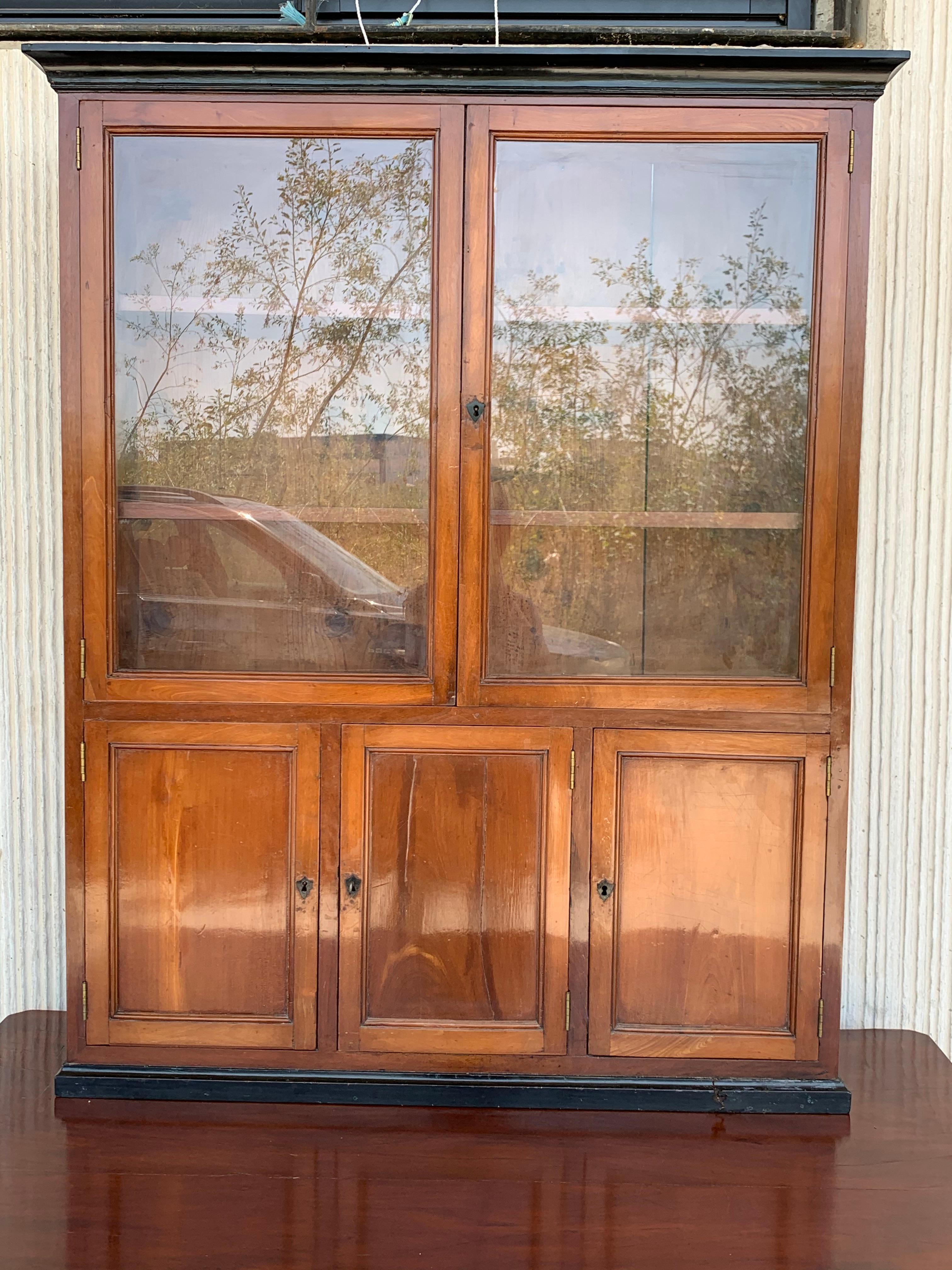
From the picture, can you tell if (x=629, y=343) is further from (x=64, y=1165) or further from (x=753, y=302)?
(x=64, y=1165)

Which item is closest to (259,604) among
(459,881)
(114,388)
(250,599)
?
(250,599)

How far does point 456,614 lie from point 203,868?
0.73m

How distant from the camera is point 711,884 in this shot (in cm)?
Answer: 209

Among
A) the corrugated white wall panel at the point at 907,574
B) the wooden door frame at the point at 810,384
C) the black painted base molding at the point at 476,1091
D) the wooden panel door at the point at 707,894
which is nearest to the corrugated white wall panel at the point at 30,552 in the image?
the black painted base molding at the point at 476,1091

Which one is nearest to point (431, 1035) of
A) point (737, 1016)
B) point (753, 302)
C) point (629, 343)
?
point (737, 1016)

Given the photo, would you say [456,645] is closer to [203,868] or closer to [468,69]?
[203,868]

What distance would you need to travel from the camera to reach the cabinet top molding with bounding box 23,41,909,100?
191 cm

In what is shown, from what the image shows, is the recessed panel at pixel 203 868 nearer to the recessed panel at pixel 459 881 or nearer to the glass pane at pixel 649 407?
the recessed panel at pixel 459 881

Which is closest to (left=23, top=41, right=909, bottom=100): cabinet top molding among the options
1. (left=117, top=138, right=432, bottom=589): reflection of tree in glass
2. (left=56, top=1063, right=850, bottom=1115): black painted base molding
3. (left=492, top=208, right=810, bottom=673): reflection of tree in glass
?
(left=117, top=138, right=432, bottom=589): reflection of tree in glass

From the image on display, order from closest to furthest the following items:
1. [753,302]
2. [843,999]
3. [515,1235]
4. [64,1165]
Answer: [515,1235] < [64,1165] < [753,302] < [843,999]

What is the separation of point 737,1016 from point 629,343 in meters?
1.38

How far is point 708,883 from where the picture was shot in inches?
82.3

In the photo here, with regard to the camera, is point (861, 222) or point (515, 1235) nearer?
point (515, 1235)

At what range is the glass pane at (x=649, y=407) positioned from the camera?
203 cm
